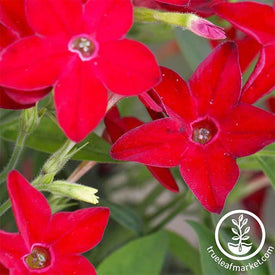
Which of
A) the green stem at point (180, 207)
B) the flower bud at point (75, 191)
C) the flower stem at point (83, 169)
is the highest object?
the flower bud at point (75, 191)

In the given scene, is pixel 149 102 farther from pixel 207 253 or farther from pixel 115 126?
pixel 207 253

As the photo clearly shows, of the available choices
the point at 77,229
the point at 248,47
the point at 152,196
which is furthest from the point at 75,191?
the point at 152,196

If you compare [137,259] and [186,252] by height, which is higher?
[137,259]

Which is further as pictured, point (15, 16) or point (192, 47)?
point (192, 47)

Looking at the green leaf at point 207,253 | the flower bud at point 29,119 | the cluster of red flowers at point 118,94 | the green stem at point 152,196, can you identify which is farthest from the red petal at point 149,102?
the green stem at point 152,196

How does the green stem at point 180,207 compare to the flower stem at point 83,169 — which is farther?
the green stem at point 180,207

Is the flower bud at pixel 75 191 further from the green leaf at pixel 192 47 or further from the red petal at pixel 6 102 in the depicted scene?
the green leaf at pixel 192 47

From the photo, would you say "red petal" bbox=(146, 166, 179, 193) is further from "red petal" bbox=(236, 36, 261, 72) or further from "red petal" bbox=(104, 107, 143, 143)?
"red petal" bbox=(236, 36, 261, 72)
